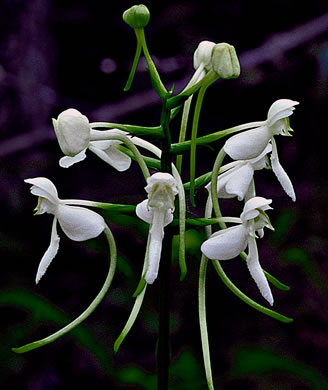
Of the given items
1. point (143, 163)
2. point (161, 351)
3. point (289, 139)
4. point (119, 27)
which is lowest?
point (161, 351)

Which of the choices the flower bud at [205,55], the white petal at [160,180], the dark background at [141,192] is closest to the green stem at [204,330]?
the white petal at [160,180]

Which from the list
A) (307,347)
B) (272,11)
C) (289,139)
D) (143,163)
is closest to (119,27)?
(272,11)

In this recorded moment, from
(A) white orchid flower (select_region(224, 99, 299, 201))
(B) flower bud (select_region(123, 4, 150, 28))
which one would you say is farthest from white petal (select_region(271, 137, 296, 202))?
(B) flower bud (select_region(123, 4, 150, 28))

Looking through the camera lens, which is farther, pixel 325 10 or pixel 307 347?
pixel 325 10

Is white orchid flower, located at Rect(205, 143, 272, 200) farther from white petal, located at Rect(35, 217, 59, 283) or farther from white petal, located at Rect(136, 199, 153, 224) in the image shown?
white petal, located at Rect(35, 217, 59, 283)

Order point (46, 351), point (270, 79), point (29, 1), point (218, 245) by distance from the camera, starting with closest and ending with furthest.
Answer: point (218, 245)
point (46, 351)
point (29, 1)
point (270, 79)

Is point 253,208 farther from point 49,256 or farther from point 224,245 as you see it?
point 49,256

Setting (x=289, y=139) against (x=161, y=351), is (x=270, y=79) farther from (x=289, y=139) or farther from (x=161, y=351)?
(x=161, y=351)

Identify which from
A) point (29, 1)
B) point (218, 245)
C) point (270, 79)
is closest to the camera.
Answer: point (218, 245)
